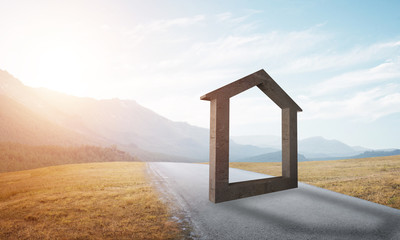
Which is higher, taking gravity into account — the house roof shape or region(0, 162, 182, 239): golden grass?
the house roof shape

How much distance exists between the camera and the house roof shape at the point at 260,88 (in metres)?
7.59

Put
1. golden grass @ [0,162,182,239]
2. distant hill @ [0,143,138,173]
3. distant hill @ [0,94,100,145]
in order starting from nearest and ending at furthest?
golden grass @ [0,162,182,239] → distant hill @ [0,143,138,173] → distant hill @ [0,94,100,145]

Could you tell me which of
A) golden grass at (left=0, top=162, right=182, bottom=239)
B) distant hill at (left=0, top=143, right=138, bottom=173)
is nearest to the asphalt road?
golden grass at (left=0, top=162, right=182, bottom=239)

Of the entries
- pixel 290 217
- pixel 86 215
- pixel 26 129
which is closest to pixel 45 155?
pixel 86 215

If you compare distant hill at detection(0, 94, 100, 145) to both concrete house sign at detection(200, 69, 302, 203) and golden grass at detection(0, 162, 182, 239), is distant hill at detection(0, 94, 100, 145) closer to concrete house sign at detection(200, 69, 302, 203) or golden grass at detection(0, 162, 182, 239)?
golden grass at detection(0, 162, 182, 239)

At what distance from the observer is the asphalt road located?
4.86 meters

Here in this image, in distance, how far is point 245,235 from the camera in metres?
4.71

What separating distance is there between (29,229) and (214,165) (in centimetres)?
517

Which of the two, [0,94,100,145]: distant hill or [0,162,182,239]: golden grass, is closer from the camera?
[0,162,182,239]: golden grass

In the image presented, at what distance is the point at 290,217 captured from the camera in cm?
589

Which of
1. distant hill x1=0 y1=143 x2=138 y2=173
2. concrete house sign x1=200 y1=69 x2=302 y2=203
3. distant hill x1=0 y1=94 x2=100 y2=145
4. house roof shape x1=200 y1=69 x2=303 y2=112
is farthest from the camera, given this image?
distant hill x1=0 y1=94 x2=100 y2=145

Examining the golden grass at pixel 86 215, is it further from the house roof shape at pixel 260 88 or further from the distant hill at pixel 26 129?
the distant hill at pixel 26 129

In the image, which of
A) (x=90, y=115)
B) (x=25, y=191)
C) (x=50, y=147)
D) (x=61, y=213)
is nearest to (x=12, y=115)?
(x=50, y=147)

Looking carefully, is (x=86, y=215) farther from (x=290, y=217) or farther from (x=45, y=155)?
(x=45, y=155)
